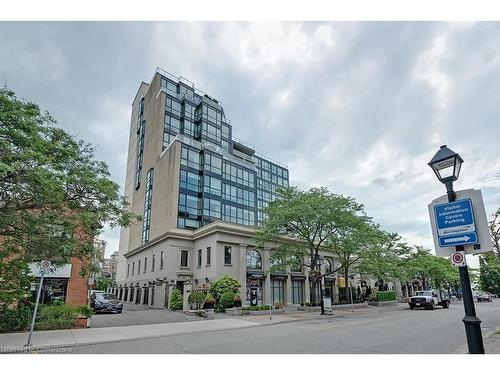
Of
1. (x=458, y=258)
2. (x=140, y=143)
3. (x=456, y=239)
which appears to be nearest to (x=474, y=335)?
(x=458, y=258)

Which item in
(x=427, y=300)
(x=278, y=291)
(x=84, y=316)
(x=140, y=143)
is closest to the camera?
(x=84, y=316)

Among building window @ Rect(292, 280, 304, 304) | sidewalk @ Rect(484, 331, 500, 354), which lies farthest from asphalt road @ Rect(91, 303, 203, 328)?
sidewalk @ Rect(484, 331, 500, 354)

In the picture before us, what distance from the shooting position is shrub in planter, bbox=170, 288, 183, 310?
29.9m

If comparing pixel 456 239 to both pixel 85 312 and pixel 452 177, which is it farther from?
pixel 85 312

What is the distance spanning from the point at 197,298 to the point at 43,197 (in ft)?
57.0

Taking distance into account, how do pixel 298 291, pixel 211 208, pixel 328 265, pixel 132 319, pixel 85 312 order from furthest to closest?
pixel 211 208
pixel 328 265
pixel 298 291
pixel 132 319
pixel 85 312

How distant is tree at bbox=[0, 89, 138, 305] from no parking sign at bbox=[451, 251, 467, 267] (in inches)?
450

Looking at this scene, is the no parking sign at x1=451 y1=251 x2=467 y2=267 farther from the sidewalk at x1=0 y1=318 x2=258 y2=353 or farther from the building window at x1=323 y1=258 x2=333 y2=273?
the building window at x1=323 y1=258 x2=333 y2=273

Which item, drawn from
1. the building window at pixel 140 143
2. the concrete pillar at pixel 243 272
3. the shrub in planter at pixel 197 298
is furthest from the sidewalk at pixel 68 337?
the building window at pixel 140 143

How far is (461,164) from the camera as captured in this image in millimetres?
6555

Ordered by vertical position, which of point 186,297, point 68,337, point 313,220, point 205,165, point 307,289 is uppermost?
point 205,165

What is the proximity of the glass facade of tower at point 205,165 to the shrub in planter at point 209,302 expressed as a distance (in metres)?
15.7

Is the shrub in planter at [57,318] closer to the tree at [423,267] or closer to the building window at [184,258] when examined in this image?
the building window at [184,258]

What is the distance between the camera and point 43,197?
12.2 m
